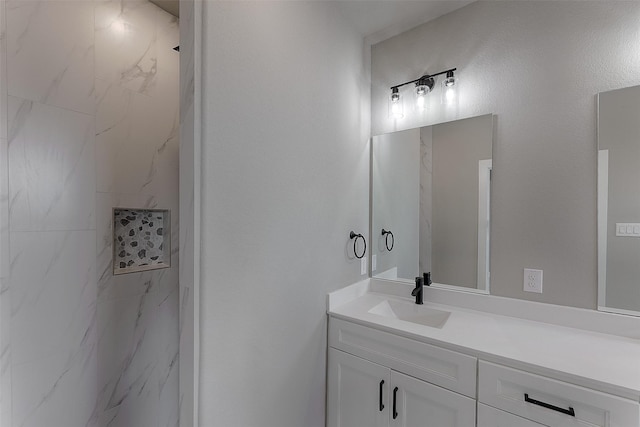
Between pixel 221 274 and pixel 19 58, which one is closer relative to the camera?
pixel 221 274

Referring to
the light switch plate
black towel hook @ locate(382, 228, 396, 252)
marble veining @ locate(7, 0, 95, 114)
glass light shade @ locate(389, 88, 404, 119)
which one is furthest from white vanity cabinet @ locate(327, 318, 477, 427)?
marble veining @ locate(7, 0, 95, 114)

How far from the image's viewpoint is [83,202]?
154 cm

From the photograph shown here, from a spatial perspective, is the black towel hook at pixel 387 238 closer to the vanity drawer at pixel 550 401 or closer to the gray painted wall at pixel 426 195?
the gray painted wall at pixel 426 195

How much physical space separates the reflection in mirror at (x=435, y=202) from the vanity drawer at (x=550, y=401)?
0.61 meters

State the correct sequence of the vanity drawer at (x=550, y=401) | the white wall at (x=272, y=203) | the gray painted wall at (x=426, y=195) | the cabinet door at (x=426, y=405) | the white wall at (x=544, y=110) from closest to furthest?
the vanity drawer at (x=550, y=401) < the white wall at (x=272, y=203) < the cabinet door at (x=426, y=405) < the white wall at (x=544, y=110) < the gray painted wall at (x=426, y=195)

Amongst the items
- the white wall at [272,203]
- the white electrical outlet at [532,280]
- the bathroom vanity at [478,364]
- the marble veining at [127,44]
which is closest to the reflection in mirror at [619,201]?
the bathroom vanity at [478,364]

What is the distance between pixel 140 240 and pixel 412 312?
1854 millimetres

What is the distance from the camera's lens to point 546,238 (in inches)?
58.7

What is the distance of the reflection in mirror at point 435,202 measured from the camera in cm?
170

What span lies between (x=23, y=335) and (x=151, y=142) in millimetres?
1215

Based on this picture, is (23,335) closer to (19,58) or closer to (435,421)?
(19,58)

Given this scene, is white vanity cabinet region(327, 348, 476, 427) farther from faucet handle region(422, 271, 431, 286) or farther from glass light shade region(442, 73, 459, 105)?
glass light shade region(442, 73, 459, 105)

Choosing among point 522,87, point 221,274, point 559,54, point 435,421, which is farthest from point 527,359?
point 559,54

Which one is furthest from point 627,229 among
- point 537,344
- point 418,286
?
point 418,286
